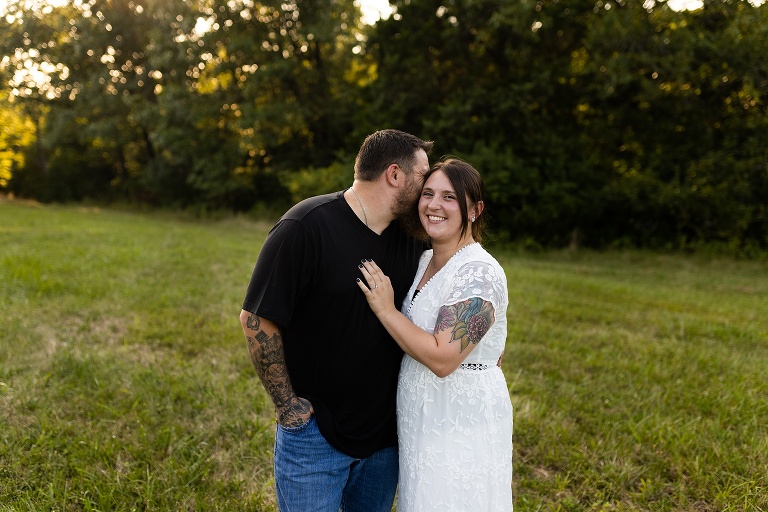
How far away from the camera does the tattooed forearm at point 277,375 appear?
6.91 feet

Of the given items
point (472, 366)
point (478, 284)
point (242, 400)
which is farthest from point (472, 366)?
point (242, 400)

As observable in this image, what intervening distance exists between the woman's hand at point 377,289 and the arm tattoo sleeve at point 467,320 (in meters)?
0.22

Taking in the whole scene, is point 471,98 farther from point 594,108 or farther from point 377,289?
point 377,289

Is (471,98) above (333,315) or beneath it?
above

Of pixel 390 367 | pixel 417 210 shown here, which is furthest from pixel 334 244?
pixel 390 367

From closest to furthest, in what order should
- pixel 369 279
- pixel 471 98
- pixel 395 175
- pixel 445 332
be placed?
pixel 445 332, pixel 369 279, pixel 395 175, pixel 471 98

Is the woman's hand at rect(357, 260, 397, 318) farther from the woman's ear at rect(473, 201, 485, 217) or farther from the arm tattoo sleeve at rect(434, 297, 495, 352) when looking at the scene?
the woman's ear at rect(473, 201, 485, 217)

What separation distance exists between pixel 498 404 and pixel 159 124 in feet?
88.6

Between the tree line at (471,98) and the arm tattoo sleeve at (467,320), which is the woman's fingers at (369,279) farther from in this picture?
the tree line at (471,98)

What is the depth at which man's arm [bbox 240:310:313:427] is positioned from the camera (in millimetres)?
2096

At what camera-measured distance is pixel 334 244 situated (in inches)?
84.1

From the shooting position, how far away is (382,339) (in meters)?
2.26

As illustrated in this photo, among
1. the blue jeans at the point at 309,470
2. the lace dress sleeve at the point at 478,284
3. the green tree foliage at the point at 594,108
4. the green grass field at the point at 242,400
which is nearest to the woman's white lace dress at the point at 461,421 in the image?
the lace dress sleeve at the point at 478,284

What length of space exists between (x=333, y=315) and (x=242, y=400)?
9.30 feet
